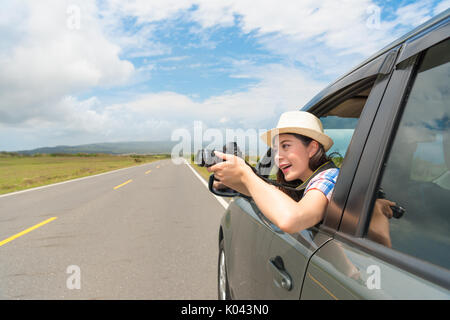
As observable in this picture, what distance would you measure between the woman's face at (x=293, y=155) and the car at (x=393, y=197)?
19.0 inches

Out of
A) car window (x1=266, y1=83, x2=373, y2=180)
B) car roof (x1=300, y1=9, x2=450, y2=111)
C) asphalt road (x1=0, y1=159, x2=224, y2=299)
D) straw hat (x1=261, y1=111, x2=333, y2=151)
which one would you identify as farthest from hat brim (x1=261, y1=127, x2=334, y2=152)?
asphalt road (x1=0, y1=159, x2=224, y2=299)

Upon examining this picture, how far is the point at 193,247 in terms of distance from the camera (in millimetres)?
5312

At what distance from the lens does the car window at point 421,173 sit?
3.62 ft

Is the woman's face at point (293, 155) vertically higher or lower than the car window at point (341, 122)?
lower

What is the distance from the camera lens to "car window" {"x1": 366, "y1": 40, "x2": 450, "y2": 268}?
43.4 inches

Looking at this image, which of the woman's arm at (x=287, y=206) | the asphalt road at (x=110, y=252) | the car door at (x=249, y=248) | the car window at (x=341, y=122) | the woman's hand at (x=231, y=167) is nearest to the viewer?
the woman's arm at (x=287, y=206)

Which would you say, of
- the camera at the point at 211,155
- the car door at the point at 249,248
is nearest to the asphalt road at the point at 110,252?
A: the car door at the point at 249,248

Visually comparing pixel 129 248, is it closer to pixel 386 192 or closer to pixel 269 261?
pixel 269 261

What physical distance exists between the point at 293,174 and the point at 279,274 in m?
0.63

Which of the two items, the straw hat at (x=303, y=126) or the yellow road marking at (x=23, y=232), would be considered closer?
the straw hat at (x=303, y=126)

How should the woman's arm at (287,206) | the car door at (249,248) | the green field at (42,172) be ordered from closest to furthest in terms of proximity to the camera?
the woman's arm at (287,206) < the car door at (249,248) < the green field at (42,172)

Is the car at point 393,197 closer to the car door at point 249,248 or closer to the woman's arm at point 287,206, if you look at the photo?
the woman's arm at point 287,206

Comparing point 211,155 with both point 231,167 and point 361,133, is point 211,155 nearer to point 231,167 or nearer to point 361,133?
point 231,167

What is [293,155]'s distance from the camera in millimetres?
1948
